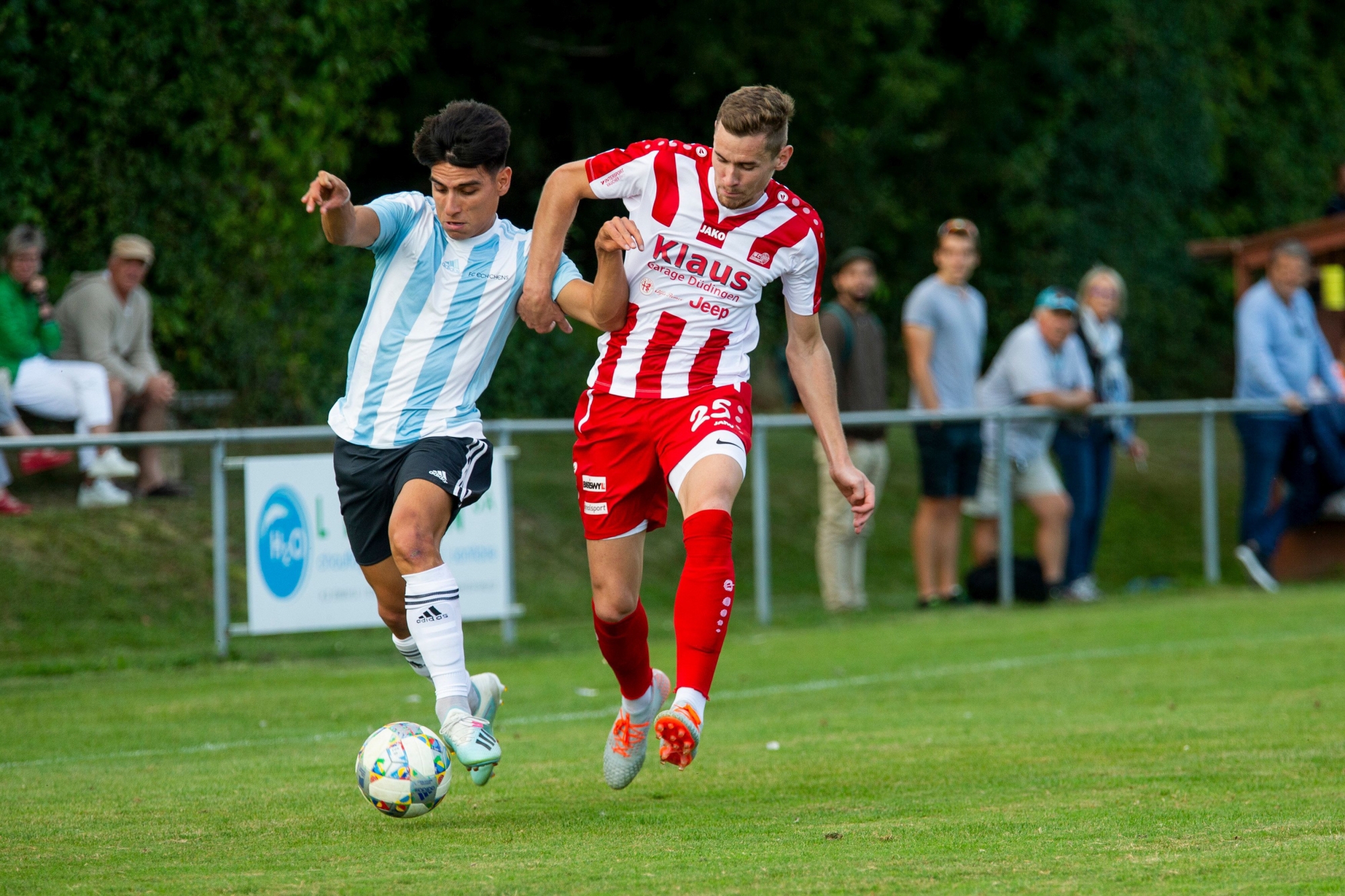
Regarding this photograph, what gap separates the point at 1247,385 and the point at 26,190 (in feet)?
32.2

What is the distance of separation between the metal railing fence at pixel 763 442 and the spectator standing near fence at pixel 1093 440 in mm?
186

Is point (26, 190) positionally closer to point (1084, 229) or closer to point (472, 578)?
point (472, 578)

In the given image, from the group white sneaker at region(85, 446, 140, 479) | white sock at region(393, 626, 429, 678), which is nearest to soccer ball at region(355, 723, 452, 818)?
white sock at region(393, 626, 429, 678)

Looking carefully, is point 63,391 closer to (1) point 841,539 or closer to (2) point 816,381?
(1) point 841,539

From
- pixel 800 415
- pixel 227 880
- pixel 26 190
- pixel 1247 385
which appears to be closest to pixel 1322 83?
pixel 1247 385

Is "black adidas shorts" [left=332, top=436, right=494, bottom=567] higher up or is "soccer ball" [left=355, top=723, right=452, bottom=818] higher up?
"black adidas shorts" [left=332, top=436, right=494, bottom=567]

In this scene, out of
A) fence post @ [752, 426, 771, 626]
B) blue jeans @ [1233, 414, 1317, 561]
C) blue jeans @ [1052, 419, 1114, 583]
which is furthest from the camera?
blue jeans @ [1233, 414, 1317, 561]

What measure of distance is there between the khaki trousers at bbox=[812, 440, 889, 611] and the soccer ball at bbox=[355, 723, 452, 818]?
7108mm

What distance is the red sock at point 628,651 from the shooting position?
601cm

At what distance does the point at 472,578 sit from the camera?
1091 centimetres

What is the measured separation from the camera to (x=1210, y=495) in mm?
14281

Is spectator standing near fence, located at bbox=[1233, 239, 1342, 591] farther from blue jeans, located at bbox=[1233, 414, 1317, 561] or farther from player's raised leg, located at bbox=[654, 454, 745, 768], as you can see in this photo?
player's raised leg, located at bbox=[654, 454, 745, 768]

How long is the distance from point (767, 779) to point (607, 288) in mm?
Answer: 1868

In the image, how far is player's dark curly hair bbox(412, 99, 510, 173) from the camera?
19.5 feet
